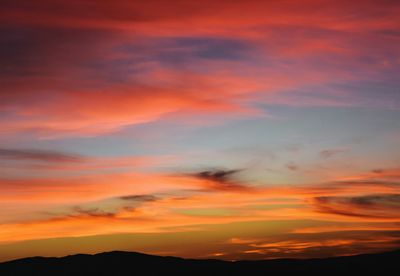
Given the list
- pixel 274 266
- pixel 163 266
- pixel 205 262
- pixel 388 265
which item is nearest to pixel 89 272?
pixel 163 266

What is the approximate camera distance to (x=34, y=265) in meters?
192

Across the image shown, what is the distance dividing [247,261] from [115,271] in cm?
3683

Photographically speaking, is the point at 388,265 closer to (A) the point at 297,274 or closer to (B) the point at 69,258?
(A) the point at 297,274

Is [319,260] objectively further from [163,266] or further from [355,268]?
[163,266]

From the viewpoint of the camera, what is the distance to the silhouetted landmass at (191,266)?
610ft

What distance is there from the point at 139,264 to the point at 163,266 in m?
7.69

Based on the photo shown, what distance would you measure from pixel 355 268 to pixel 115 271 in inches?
2499

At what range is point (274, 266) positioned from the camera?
192 m

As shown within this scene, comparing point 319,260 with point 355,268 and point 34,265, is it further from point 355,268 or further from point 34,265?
point 34,265

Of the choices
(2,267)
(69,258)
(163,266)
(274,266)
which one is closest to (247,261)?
(274,266)

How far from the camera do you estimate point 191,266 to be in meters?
193

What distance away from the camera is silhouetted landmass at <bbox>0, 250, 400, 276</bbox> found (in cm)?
18600

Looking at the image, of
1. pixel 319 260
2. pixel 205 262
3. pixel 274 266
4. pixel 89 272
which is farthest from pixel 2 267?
pixel 319 260

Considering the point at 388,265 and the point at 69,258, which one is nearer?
the point at 388,265
